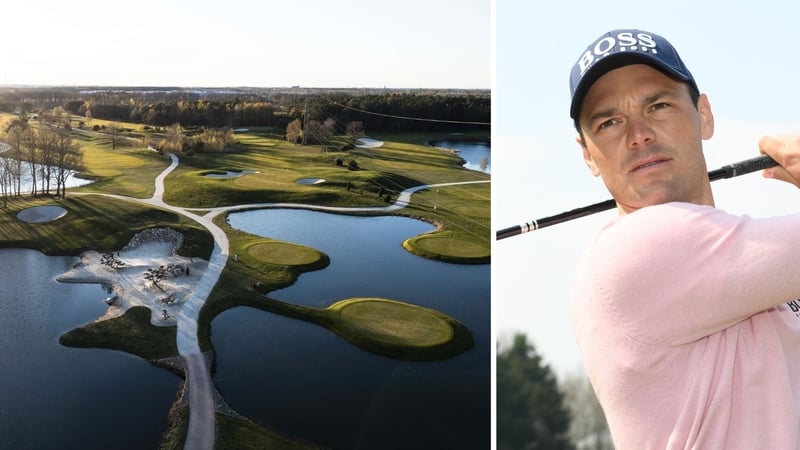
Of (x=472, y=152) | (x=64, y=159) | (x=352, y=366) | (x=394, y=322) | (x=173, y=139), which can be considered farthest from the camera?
(x=472, y=152)

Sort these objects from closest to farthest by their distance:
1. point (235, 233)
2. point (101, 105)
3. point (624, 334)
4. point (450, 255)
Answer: point (624, 334), point (101, 105), point (235, 233), point (450, 255)

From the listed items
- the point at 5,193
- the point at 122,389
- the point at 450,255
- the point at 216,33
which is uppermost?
the point at 216,33

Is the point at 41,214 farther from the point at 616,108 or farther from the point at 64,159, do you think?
the point at 616,108

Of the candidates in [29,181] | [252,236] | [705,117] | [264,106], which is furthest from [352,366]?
[705,117]

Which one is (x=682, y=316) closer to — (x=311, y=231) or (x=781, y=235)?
(x=781, y=235)

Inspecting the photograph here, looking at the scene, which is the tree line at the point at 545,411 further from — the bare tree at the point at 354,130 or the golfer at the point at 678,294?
the golfer at the point at 678,294

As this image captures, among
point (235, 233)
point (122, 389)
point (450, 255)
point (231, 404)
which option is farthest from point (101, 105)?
point (450, 255)
